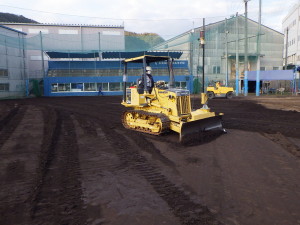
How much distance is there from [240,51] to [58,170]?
45.0 metres

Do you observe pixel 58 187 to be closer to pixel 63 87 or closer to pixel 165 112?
pixel 165 112

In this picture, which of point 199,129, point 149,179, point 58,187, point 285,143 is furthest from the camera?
point 199,129

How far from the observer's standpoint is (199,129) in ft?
29.1

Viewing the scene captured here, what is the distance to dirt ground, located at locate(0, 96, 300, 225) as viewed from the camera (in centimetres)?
404

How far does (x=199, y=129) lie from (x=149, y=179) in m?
3.83

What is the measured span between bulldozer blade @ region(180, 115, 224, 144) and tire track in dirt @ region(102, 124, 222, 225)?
168cm

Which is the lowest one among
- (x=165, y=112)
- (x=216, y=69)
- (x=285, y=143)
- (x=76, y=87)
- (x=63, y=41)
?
(x=285, y=143)

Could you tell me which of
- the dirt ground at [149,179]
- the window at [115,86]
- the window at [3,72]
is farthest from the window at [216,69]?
the dirt ground at [149,179]

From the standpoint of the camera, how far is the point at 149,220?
390cm

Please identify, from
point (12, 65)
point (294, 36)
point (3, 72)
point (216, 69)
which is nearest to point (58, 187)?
point (3, 72)

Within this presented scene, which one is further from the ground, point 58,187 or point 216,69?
point 216,69

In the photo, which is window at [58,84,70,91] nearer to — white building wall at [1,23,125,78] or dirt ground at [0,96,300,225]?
white building wall at [1,23,125,78]

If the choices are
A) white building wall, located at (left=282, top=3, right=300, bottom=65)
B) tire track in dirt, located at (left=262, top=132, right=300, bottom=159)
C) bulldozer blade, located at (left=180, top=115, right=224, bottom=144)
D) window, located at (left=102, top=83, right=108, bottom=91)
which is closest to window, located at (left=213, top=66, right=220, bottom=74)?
white building wall, located at (left=282, top=3, right=300, bottom=65)

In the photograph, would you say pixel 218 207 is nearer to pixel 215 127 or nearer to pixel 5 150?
pixel 215 127
